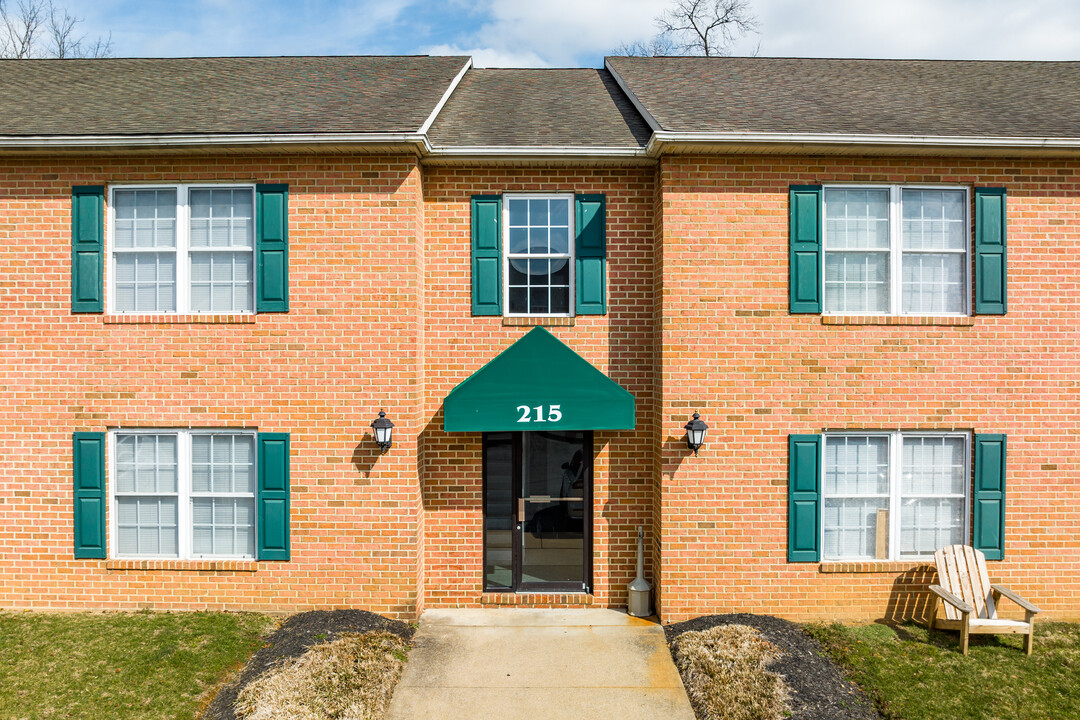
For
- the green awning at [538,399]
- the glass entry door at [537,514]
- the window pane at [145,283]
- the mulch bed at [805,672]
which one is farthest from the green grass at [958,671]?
the window pane at [145,283]

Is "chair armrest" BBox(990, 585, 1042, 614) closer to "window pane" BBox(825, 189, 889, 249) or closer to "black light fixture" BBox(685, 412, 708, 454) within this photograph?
"black light fixture" BBox(685, 412, 708, 454)

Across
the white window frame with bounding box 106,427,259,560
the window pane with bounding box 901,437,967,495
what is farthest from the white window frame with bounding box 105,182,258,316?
the window pane with bounding box 901,437,967,495

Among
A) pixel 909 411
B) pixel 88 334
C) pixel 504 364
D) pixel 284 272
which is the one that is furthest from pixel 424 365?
pixel 909 411

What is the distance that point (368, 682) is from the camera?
632 cm

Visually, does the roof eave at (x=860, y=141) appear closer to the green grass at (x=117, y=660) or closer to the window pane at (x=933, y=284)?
the window pane at (x=933, y=284)

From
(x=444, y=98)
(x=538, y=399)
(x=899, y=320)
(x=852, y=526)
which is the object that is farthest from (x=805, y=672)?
(x=444, y=98)

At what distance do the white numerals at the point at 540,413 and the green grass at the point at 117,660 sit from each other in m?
4.16

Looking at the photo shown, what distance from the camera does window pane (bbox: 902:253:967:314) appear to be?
316 inches

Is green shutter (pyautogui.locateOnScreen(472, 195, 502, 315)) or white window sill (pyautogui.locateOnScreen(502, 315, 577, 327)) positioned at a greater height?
green shutter (pyautogui.locateOnScreen(472, 195, 502, 315))

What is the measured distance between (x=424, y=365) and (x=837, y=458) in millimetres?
5709

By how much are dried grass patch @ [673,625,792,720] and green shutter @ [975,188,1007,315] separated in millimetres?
5251

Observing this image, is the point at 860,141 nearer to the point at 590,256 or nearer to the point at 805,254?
the point at 805,254

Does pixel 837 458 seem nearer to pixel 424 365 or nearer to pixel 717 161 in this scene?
pixel 717 161

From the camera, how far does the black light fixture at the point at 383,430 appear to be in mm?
7652
